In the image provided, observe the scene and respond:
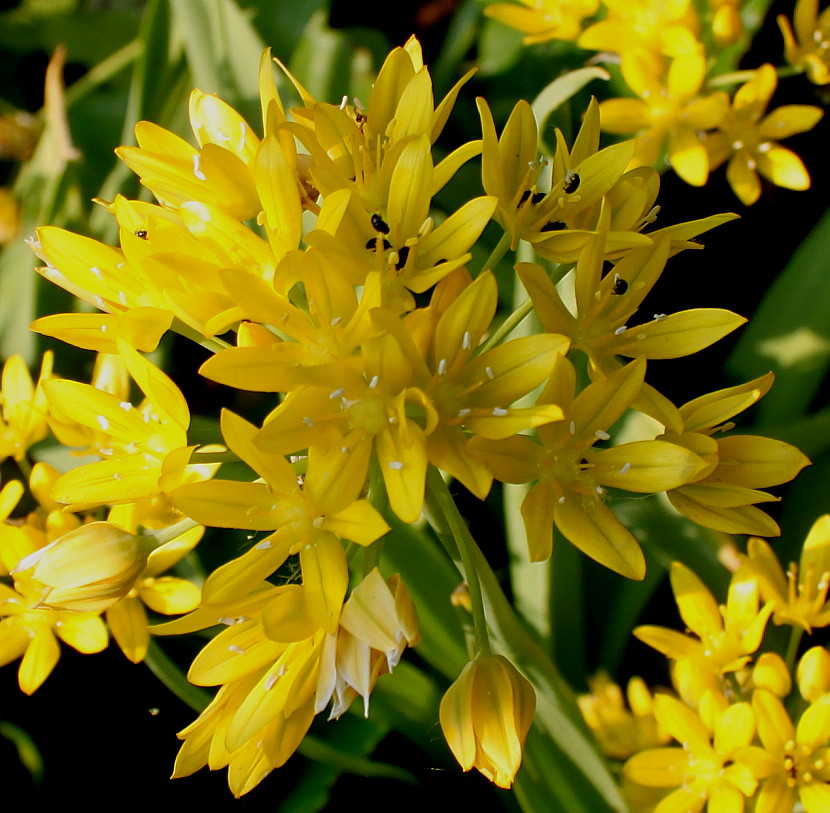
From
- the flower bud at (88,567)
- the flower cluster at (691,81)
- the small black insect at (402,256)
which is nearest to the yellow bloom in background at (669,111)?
the flower cluster at (691,81)

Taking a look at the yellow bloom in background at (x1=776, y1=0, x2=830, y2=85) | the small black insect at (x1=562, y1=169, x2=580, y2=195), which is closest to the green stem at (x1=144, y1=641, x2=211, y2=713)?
the small black insect at (x1=562, y1=169, x2=580, y2=195)

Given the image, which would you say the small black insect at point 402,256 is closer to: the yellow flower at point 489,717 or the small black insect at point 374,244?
the small black insect at point 374,244

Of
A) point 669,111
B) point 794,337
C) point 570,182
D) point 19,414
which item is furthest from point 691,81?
point 19,414

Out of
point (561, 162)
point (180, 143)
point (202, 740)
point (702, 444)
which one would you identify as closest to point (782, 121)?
point (561, 162)

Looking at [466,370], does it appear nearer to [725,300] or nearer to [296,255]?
[296,255]

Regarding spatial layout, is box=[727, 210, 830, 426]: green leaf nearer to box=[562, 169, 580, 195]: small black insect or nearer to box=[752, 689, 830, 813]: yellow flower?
box=[752, 689, 830, 813]: yellow flower

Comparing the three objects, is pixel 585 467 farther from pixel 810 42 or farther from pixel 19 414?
pixel 810 42
